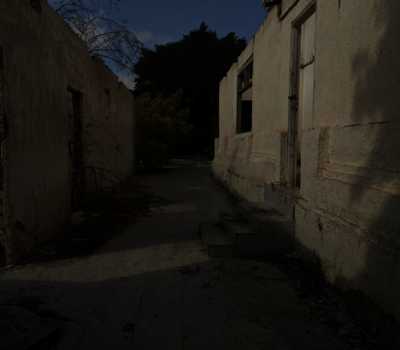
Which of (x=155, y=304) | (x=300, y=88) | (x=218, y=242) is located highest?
(x=300, y=88)

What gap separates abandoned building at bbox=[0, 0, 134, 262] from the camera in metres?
3.19

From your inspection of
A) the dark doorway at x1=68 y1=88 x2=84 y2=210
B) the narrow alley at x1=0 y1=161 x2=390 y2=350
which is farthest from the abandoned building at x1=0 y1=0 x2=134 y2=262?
the narrow alley at x1=0 y1=161 x2=390 y2=350

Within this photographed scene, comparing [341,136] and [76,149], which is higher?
[341,136]

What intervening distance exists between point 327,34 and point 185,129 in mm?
13328

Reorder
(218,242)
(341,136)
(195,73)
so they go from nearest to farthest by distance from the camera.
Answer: (341,136) < (218,242) < (195,73)

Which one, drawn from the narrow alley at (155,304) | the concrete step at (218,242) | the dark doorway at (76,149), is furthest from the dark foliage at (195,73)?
the narrow alley at (155,304)

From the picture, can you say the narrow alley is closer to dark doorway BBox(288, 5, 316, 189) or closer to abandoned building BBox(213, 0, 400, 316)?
abandoned building BBox(213, 0, 400, 316)

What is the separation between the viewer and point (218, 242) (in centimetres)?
378

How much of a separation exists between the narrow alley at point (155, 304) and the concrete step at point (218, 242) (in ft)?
0.34

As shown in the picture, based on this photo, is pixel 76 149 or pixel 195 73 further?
pixel 195 73

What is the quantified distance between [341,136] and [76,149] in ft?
14.3

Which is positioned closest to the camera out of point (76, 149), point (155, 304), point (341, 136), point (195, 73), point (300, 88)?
point (155, 304)

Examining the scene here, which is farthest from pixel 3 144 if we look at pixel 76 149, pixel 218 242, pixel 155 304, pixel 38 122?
pixel 76 149

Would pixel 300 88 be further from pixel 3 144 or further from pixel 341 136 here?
pixel 3 144
